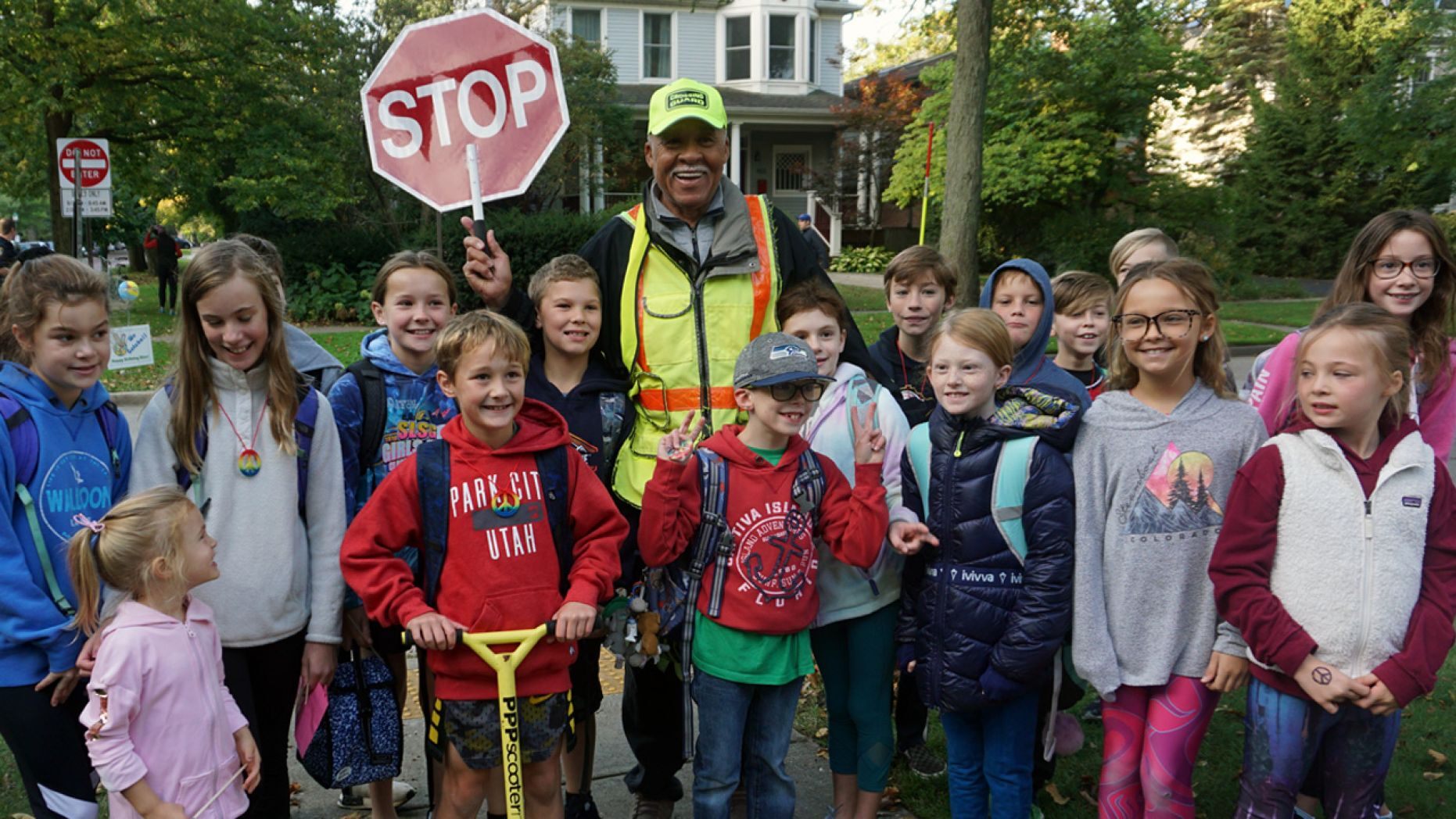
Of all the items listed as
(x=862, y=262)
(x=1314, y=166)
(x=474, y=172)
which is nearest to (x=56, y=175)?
(x=862, y=262)

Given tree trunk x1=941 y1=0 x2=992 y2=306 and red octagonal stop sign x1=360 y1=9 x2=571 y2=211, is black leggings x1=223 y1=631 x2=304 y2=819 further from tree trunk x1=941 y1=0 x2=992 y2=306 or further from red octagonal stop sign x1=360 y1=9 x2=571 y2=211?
tree trunk x1=941 y1=0 x2=992 y2=306

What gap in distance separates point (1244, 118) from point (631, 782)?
35.3 meters

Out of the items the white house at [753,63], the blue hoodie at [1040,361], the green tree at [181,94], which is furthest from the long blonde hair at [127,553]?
the white house at [753,63]

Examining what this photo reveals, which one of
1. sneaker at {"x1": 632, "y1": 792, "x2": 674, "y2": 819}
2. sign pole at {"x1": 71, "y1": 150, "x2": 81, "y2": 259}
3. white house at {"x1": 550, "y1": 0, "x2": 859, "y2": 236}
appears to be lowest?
sneaker at {"x1": 632, "y1": 792, "x2": 674, "y2": 819}

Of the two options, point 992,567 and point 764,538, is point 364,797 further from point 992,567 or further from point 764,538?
point 992,567

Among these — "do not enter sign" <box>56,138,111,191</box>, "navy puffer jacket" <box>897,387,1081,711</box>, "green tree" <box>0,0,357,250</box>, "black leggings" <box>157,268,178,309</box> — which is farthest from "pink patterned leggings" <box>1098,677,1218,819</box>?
"black leggings" <box>157,268,178,309</box>

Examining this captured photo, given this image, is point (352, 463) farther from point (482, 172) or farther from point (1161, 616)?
point (1161, 616)

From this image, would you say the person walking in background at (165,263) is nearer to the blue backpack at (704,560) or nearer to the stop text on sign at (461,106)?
the stop text on sign at (461,106)

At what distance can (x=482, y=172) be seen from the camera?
13.5 ft

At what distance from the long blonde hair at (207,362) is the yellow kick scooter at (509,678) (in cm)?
89

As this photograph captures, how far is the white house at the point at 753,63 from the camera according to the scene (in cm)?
3191

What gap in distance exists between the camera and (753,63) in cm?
3319

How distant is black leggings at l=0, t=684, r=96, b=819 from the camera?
2957 mm

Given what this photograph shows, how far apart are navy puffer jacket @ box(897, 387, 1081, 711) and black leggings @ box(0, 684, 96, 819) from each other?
2482mm
